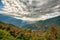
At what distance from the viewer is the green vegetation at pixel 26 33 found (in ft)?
19.0

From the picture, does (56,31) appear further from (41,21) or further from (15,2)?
(15,2)

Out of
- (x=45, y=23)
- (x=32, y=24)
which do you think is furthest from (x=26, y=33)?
(x=45, y=23)

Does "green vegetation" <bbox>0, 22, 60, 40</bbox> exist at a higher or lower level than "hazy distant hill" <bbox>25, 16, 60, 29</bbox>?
lower

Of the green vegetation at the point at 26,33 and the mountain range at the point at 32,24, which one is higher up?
the mountain range at the point at 32,24

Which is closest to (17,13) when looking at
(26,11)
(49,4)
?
(26,11)

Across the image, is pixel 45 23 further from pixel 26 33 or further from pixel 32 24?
pixel 26 33

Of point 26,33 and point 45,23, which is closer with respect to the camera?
point 26,33

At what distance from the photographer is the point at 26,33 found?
5887 millimetres

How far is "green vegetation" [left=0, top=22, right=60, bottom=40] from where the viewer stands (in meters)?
5.79

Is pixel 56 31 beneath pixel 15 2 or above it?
A: beneath

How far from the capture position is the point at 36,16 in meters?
6.46

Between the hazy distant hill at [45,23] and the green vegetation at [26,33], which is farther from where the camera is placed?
the hazy distant hill at [45,23]

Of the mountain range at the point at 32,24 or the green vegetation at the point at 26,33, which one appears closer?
the green vegetation at the point at 26,33

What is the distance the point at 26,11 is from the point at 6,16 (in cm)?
48
